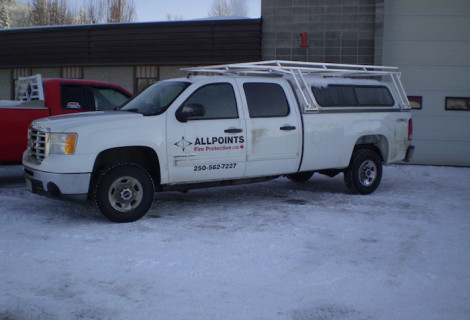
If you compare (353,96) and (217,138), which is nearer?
(217,138)

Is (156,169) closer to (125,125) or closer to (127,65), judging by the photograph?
(125,125)

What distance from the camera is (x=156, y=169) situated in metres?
6.83

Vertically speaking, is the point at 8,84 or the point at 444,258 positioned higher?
the point at 8,84

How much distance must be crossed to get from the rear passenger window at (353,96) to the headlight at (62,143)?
388cm

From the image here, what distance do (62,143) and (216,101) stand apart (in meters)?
2.14

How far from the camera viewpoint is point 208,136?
695 centimetres

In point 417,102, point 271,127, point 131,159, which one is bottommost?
point 131,159

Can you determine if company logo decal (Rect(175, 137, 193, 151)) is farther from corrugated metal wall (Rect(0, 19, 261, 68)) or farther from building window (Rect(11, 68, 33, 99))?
building window (Rect(11, 68, 33, 99))

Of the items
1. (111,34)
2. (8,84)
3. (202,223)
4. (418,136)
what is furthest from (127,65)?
(202,223)

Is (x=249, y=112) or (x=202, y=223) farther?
(x=249, y=112)

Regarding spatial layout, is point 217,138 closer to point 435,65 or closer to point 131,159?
point 131,159

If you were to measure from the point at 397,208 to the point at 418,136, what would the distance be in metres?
6.75

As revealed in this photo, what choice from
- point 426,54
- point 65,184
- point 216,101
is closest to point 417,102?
point 426,54

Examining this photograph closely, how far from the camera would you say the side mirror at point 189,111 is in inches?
265
